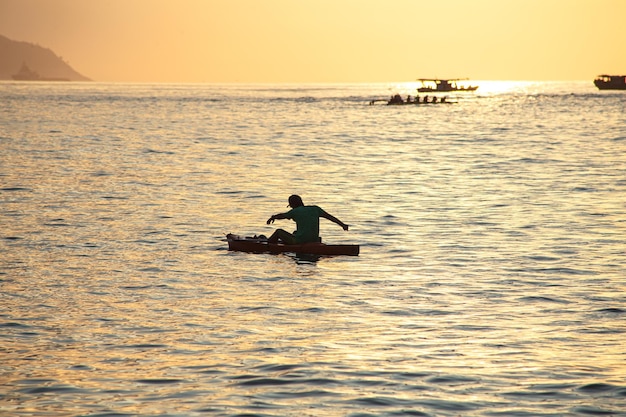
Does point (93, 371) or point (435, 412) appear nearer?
point (435, 412)

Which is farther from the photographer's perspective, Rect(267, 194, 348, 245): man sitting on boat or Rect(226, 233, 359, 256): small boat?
Rect(226, 233, 359, 256): small boat

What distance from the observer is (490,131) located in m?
98.3

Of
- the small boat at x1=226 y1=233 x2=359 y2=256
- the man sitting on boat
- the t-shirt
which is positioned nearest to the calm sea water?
the small boat at x1=226 y1=233 x2=359 y2=256

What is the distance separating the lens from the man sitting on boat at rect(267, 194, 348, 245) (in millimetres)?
21938

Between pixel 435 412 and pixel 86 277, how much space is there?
1082cm

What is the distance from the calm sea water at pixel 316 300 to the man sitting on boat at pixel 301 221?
0.60 m

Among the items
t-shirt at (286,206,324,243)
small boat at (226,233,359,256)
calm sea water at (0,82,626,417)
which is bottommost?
calm sea water at (0,82,626,417)

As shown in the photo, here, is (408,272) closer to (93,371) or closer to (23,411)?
(93,371)

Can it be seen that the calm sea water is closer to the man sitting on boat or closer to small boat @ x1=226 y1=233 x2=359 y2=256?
small boat @ x1=226 y1=233 x2=359 y2=256

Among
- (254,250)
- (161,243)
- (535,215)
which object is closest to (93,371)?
(254,250)

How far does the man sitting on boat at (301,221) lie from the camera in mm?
21938

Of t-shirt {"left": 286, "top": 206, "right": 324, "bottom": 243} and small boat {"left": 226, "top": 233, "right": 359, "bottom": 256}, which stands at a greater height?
t-shirt {"left": 286, "top": 206, "right": 324, "bottom": 243}

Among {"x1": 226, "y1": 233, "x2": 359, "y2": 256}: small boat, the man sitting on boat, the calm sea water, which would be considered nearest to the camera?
the calm sea water

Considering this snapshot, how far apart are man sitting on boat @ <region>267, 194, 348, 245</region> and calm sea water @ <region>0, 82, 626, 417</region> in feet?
1.97
